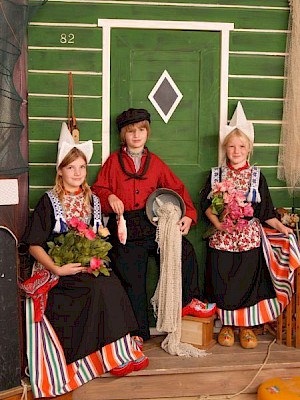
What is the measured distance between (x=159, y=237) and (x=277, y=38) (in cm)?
164

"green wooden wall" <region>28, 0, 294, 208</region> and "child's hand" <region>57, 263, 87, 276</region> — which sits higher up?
"green wooden wall" <region>28, 0, 294, 208</region>

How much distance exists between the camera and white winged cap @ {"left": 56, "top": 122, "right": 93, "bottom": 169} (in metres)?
3.97

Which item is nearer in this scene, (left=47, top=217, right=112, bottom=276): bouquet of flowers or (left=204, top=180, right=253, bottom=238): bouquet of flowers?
(left=47, top=217, right=112, bottom=276): bouquet of flowers

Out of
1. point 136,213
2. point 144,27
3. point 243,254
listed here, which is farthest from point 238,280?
point 144,27

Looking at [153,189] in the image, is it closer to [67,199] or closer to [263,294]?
[67,199]

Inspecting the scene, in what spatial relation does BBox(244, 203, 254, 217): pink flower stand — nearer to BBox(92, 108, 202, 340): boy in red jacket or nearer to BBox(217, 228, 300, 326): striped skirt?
→ BBox(217, 228, 300, 326): striped skirt

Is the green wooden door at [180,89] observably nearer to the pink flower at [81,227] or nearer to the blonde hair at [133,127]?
the blonde hair at [133,127]

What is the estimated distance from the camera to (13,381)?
3652 millimetres

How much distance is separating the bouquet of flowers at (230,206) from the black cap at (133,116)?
65 cm

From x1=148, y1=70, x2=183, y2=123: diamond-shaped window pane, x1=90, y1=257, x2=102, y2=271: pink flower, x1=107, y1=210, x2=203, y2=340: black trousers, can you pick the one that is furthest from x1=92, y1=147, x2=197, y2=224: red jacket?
x1=90, y1=257, x2=102, y2=271: pink flower

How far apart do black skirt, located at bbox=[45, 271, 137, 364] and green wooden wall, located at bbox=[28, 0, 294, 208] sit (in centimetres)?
85

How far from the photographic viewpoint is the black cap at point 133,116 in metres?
4.19

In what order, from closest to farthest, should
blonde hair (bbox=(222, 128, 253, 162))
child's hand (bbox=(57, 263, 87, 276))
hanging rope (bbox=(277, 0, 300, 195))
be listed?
child's hand (bbox=(57, 263, 87, 276)), blonde hair (bbox=(222, 128, 253, 162)), hanging rope (bbox=(277, 0, 300, 195))

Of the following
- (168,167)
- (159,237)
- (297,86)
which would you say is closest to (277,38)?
(297,86)
